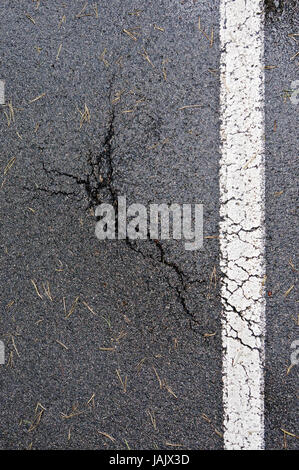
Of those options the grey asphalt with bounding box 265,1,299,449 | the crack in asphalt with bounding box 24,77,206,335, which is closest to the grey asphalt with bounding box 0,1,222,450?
the crack in asphalt with bounding box 24,77,206,335

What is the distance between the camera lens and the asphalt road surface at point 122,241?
2.18m

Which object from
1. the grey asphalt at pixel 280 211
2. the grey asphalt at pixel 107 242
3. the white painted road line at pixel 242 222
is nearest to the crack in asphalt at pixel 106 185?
the grey asphalt at pixel 107 242

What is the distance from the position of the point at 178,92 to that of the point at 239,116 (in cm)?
41

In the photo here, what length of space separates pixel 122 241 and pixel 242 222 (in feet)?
2.50

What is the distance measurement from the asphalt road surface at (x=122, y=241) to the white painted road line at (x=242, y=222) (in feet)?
0.18

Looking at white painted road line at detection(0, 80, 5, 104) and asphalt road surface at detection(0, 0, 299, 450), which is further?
white painted road line at detection(0, 80, 5, 104)

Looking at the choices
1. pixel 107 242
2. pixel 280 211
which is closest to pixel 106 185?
pixel 107 242

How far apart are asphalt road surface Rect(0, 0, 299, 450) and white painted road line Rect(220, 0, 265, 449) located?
0.18 ft

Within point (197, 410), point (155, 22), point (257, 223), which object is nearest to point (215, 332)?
point (197, 410)

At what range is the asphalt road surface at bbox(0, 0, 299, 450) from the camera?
218cm

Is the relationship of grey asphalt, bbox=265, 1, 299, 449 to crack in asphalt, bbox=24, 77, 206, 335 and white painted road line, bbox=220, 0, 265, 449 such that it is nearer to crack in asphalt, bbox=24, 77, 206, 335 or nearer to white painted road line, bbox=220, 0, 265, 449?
white painted road line, bbox=220, 0, 265, 449

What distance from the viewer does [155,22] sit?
89.0 inches

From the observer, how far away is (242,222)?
219cm
